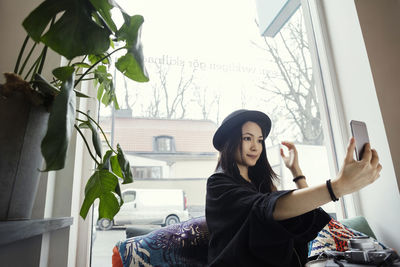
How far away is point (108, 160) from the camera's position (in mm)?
937

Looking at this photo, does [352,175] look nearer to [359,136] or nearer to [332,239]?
[359,136]

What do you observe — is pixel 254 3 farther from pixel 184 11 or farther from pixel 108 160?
pixel 108 160

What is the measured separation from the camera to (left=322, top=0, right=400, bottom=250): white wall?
1.52 meters

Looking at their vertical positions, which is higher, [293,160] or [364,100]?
[364,100]

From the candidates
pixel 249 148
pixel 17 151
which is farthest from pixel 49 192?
pixel 249 148

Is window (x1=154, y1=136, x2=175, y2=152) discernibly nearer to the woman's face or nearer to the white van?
the white van

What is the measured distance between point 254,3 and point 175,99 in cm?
113

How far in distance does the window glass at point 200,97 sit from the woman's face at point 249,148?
1.74ft

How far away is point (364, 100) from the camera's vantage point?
170cm

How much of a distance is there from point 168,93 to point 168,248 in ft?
3.64

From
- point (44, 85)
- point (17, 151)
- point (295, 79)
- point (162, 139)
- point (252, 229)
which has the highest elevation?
point (295, 79)

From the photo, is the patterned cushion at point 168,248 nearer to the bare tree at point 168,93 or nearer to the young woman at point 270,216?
the young woman at point 270,216

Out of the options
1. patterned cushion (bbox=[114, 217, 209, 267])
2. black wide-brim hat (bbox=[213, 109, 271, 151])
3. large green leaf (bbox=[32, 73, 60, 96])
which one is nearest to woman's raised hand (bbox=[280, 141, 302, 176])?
black wide-brim hat (bbox=[213, 109, 271, 151])

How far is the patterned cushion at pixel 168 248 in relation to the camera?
1.08 m
